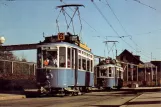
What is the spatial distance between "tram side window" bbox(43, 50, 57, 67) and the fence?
11838mm

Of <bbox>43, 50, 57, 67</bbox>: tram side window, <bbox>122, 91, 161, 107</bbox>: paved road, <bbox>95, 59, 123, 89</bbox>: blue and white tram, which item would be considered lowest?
<bbox>122, 91, 161, 107</bbox>: paved road

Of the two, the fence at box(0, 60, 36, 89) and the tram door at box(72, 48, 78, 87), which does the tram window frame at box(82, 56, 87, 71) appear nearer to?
the tram door at box(72, 48, 78, 87)

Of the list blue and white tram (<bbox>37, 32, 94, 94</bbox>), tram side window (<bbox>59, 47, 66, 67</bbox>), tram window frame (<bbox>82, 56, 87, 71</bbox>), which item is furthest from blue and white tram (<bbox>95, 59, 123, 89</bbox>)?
tram side window (<bbox>59, 47, 66, 67</bbox>)

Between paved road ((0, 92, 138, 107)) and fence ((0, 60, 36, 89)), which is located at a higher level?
fence ((0, 60, 36, 89))

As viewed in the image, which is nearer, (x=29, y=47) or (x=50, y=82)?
(x=50, y=82)

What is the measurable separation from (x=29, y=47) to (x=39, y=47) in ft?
91.5

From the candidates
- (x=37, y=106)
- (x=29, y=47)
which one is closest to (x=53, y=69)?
(x=37, y=106)

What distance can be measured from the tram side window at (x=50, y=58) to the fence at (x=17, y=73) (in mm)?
11838

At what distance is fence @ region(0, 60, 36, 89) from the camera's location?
35.1 m

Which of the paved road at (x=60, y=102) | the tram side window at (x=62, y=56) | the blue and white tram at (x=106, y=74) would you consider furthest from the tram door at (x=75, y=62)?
the blue and white tram at (x=106, y=74)

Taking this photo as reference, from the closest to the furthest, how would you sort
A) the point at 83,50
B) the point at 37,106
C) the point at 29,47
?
the point at 37,106 → the point at 83,50 → the point at 29,47

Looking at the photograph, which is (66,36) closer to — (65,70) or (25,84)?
(65,70)

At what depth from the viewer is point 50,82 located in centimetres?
2148

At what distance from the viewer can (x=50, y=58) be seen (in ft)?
70.4
